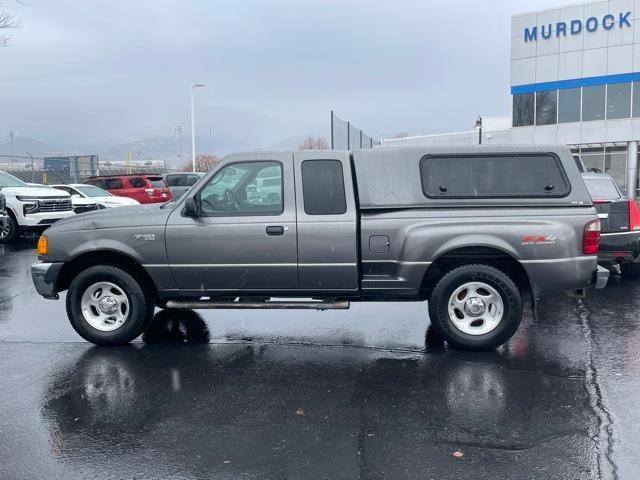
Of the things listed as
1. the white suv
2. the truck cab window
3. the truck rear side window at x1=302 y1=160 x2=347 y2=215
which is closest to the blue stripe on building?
the white suv

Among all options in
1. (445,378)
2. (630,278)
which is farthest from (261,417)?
(630,278)

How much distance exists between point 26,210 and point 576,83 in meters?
32.3

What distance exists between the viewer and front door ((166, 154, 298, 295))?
6.03 metres

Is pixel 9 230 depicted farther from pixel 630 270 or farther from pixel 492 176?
pixel 630 270

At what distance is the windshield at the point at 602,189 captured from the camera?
9578 mm

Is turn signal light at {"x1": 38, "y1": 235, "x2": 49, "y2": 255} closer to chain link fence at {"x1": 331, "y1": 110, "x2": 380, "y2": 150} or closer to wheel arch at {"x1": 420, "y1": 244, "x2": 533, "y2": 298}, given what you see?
wheel arch at {"x1": 420, "y1": 244, "x2": 533, "y2": 298}

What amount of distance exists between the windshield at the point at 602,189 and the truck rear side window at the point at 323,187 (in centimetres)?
521

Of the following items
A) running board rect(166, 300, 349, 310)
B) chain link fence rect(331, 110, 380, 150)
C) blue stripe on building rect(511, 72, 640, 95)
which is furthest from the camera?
blue stripe on building rect(511, 72, 640, 95)

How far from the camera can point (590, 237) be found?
5.84 m

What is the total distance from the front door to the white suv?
36.0 ft

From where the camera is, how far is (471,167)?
6.12m

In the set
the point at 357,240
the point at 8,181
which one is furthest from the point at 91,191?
the point at 357,240

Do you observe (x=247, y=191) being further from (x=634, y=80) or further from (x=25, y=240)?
(x=634, y=80)

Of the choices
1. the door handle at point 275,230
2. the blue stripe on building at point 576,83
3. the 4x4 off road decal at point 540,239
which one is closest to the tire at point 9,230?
the door handle at point 275,230
